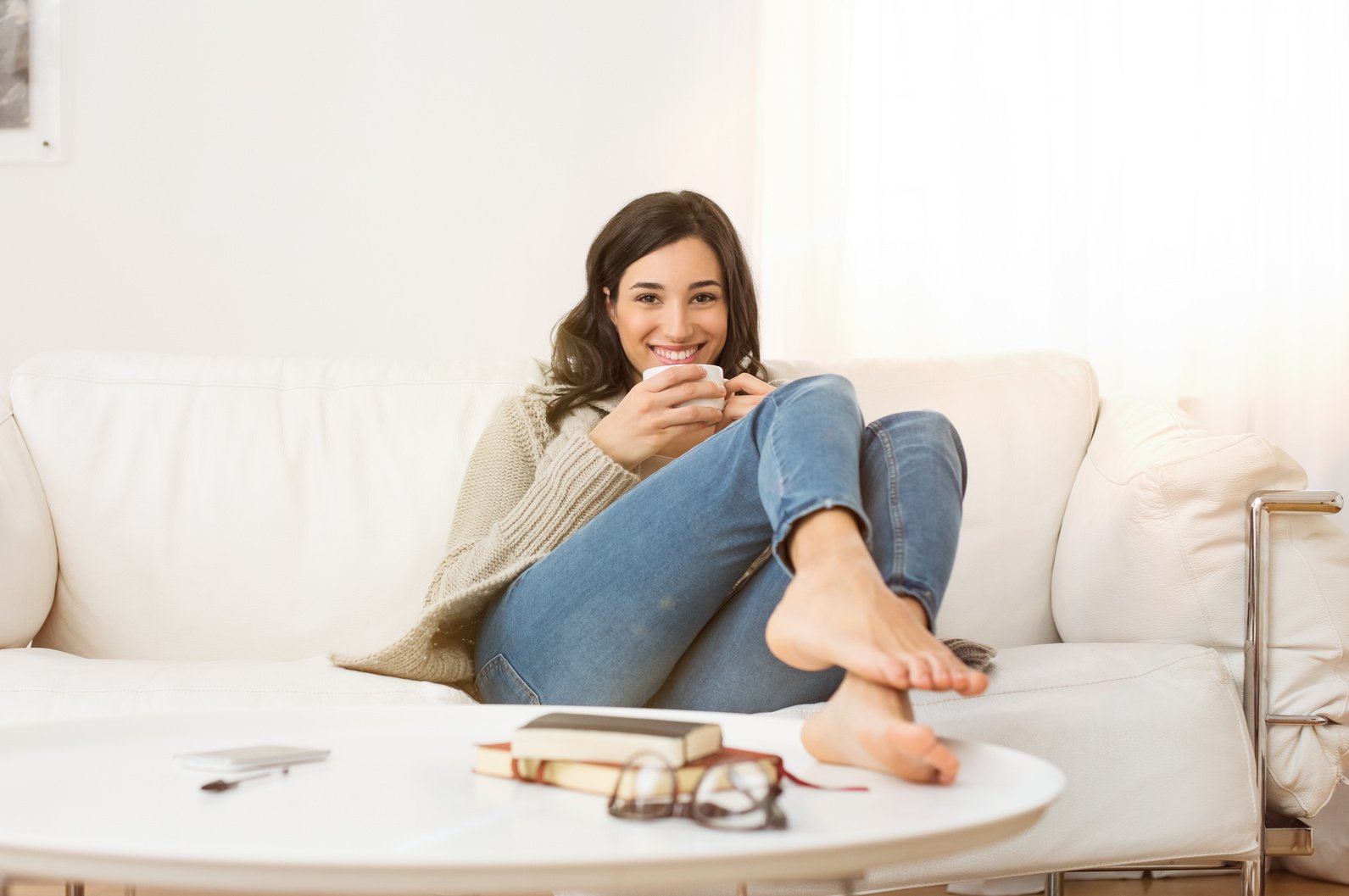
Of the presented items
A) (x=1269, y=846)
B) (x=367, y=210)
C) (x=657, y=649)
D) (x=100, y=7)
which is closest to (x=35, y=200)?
(x=100, y=7)

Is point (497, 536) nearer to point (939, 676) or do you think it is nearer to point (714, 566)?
point (714, 566)

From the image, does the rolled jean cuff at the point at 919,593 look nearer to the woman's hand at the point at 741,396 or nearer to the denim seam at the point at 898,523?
the denim seam at the point at 898,523

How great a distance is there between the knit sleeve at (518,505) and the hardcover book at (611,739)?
2.31 feet

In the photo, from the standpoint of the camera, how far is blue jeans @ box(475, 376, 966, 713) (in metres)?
1.04

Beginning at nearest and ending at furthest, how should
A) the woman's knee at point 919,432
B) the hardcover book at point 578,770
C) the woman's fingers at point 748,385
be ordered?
the hardcover book at point 578,770
the woman's knee at point 919,432
the woman's fingers at point 748,385

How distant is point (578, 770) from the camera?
70 centimetres

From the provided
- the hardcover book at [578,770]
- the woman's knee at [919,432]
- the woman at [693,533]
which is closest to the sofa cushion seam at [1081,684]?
the woman at [693,533]

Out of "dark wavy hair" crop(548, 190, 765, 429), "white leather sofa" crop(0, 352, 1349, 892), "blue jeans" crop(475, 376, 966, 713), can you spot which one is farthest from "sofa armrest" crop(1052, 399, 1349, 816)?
"dark wavy hair" crop(548, 190, 765, 429)

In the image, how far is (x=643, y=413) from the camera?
5.10ft

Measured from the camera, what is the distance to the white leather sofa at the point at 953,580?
1.33 m

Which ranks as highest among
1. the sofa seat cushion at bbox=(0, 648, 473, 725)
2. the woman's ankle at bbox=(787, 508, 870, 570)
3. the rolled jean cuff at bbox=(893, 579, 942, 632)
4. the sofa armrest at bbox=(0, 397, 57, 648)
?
the woman's ankle at bbox=(787, 508, 870, 570)

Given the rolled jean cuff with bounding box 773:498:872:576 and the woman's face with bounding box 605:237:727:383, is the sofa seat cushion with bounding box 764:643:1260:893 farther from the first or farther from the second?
the woman's face with bounding box 605:237:727:383

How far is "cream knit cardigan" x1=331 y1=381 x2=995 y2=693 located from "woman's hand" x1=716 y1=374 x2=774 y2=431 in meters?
0.18

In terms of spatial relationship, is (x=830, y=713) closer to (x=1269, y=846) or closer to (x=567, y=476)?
(x=567, y=476)
